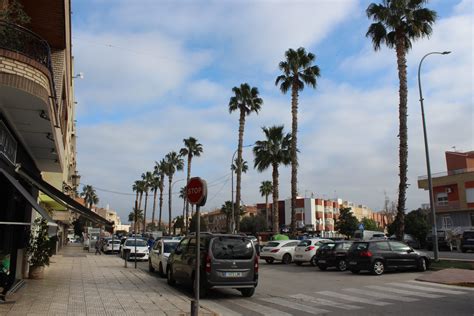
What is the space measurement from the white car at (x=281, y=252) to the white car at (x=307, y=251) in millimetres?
1383

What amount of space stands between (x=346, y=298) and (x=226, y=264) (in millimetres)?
3489

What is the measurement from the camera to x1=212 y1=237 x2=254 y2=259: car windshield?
12.8 meters

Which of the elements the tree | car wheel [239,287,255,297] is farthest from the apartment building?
car wheel [239,287,255,297]

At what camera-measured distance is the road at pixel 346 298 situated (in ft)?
35.1

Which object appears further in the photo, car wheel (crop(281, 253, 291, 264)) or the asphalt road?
car wheel (crop(281, 253, 291, 264))

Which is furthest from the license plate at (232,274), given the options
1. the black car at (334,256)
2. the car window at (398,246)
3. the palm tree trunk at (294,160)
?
the palm tree trunk at (294,160)

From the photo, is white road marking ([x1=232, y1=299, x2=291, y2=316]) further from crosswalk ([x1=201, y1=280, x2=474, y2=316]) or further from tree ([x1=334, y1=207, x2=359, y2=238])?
tree ([x1=334, y1=207, x2=359, y2=238])

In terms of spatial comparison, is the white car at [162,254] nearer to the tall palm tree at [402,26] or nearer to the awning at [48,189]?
the awning at [48,189]

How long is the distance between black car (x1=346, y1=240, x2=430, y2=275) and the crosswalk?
3.37 m

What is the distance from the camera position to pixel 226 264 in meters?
12.7

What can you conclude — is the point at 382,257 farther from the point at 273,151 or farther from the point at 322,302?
the point at 273,151

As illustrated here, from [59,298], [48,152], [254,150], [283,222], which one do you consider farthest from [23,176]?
[283,222]

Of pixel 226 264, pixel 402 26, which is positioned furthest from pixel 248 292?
pixel 402 26

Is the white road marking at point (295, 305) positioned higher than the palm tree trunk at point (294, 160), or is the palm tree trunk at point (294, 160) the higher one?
the palm tree trunk at point (294, 160)
